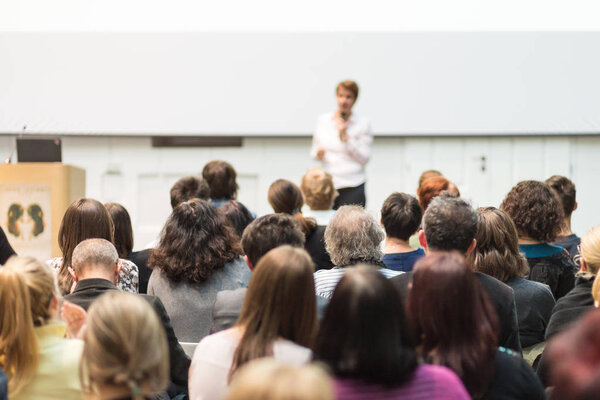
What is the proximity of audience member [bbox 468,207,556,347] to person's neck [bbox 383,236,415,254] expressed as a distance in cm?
44

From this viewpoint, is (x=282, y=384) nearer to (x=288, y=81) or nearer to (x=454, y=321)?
(x=454, y=321)

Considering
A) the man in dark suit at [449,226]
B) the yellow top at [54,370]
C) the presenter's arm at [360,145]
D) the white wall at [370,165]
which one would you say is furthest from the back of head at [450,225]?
the white wall at [370,165]

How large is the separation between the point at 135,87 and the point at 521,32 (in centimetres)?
334

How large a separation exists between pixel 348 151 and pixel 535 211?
2548 mm

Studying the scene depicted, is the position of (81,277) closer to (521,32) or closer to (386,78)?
(386,78)

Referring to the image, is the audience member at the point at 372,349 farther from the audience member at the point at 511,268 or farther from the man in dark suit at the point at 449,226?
the audience member at the point at 511,268

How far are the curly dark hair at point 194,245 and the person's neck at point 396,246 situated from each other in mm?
674

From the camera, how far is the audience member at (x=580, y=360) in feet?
4.39

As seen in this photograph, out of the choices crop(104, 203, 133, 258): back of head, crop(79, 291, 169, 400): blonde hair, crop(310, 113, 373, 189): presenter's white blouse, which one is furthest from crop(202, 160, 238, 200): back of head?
crop(79, 291, 169, 400): blonde hair

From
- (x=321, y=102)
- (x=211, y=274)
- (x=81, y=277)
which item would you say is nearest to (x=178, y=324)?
(x=211, y=274)

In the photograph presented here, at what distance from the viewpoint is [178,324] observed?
127 inches

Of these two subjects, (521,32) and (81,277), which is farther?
(521,32)

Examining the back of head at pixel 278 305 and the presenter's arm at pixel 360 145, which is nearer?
the back of head at pixel 278 305

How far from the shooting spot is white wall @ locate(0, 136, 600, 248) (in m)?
6.73
